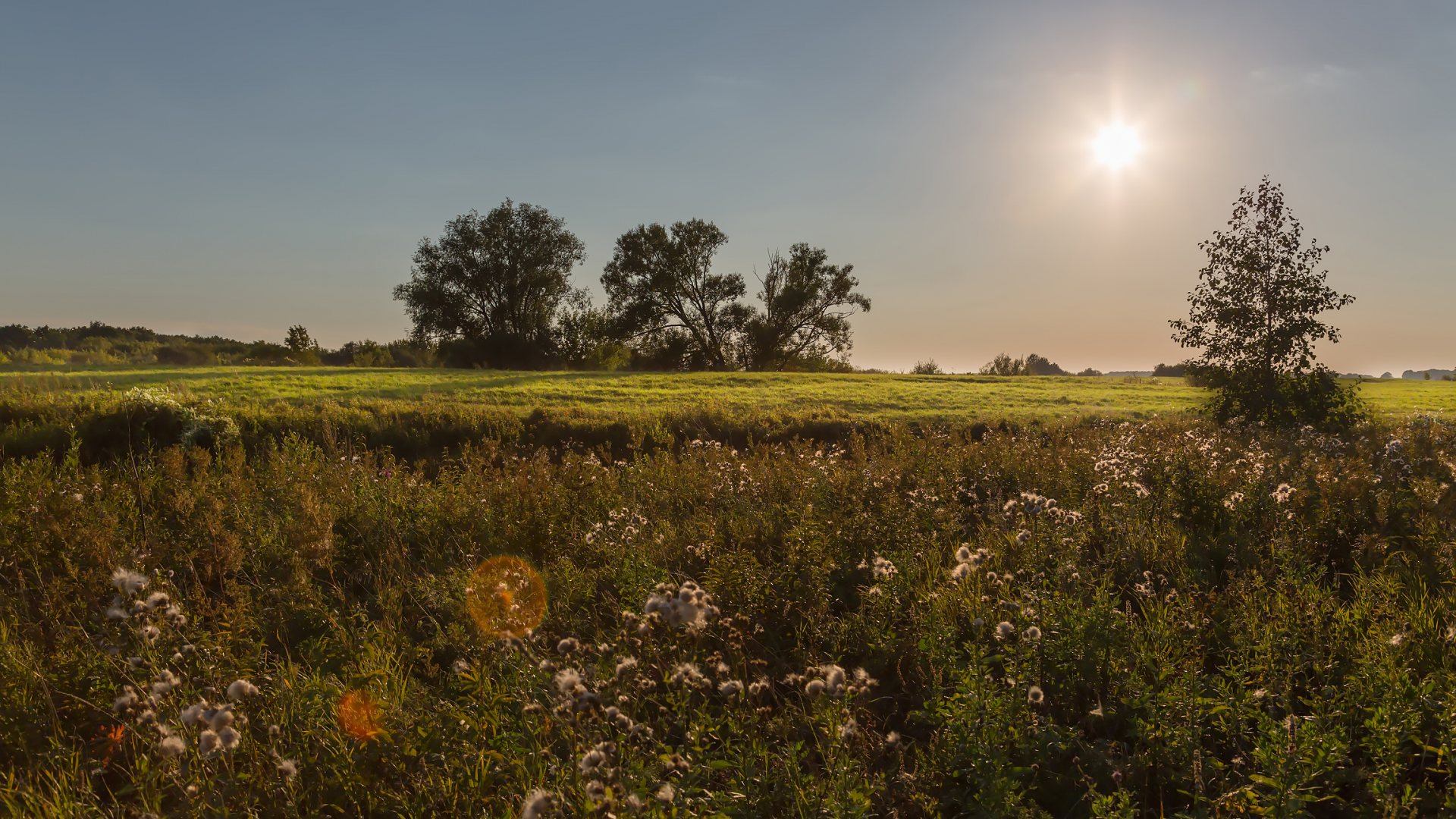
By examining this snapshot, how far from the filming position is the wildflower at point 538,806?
1.91 meters

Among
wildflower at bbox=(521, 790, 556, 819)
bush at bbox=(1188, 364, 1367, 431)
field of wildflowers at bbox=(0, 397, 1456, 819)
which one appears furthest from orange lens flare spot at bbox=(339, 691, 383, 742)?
bush at bbox=(1188, 364, 1367, 431)

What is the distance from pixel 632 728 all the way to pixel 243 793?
1.97m

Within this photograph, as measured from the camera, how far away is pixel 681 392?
23.5 m

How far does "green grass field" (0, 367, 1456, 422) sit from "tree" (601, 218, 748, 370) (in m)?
19.3

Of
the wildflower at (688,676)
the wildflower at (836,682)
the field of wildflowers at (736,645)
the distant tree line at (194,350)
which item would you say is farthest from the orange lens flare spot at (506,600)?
the distant tree line at (194,350)

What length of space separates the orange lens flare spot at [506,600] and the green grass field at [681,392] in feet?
36.8

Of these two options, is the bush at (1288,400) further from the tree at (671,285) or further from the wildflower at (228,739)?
the tree at (671,285)

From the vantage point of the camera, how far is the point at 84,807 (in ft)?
9.52

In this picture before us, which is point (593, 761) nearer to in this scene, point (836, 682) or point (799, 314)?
point (836, 682)

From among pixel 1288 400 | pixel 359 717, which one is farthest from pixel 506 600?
pixel 1288 400

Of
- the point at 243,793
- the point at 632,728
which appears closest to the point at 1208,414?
the point at 632,728

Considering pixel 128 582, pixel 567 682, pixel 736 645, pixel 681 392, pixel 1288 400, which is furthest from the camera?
pixel 681 392

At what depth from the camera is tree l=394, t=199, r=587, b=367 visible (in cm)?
4991

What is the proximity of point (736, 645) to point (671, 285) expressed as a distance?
4835 cm
